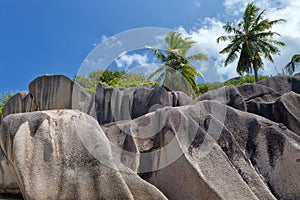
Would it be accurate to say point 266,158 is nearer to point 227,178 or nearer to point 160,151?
point 227,178

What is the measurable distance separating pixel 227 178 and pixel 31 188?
268 cm

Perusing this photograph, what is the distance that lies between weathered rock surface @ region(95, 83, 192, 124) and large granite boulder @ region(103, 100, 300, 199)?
4118 mm

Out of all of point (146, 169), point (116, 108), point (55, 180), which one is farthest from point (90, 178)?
point (116, 108)

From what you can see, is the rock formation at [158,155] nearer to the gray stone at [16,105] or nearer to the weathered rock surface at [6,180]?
the weathered rock surface at [6,180]

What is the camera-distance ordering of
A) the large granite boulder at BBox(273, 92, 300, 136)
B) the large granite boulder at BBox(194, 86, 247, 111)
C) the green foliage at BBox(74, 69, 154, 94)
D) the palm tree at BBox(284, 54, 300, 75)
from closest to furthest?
the large granite boulder at BBox(273, 92, 300, 136), the large granite boulder at BBox(194, 86, 247, 111), the green foliage at BBox(74, 69, 154, 94), the palm tree at BBox(284, 54, 300, 75)

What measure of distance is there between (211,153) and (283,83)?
6860 millimetres

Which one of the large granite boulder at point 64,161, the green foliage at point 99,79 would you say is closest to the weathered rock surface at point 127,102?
the green foliage at point 99,79

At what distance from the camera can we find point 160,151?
5.23 meters

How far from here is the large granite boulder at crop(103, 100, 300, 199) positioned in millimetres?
4781

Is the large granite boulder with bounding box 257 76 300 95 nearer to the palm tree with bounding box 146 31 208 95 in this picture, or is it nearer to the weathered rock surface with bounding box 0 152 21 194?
the palm tree with bounding box 146 31 208 95

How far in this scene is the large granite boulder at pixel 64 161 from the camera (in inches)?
163

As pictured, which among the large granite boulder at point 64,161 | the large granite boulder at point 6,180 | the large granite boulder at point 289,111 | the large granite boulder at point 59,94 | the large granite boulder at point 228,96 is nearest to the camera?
the large granite boulder at point 64,161

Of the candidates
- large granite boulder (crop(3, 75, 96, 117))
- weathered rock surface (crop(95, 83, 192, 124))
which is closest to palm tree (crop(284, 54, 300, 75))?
weathered rock surface (crop(95, 83, 192, 124))

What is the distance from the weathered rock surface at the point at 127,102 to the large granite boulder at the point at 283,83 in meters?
3.25
